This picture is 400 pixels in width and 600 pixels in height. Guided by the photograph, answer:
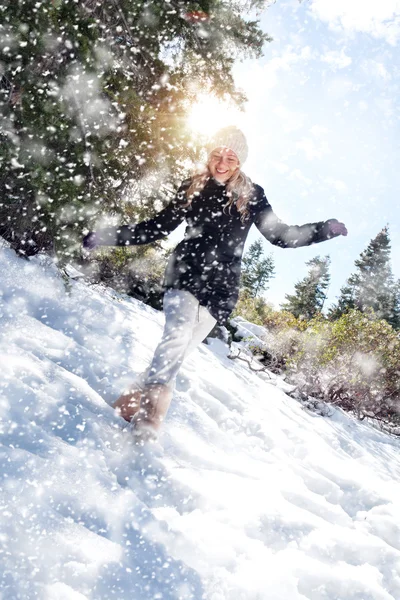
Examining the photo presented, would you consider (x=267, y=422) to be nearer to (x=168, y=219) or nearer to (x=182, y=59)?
(x=168, y=219)

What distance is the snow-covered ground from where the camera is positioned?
135cm

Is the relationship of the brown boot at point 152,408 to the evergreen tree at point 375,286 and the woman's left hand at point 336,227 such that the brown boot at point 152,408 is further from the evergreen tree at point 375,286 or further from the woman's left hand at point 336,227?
the evergreen tree at point 375,286

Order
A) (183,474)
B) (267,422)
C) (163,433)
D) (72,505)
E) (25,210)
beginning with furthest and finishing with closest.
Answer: (25,210) < (267,422) < (163,433) < (183,474) < (72,505)

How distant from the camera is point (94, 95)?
169 inches

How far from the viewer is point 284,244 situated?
111 inches

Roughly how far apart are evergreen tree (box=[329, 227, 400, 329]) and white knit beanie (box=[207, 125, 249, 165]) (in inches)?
1414

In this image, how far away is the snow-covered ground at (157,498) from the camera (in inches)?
53.2

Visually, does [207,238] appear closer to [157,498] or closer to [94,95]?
[157,498]

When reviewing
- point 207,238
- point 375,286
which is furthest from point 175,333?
point 375,286

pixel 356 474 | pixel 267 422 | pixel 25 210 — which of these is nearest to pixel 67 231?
pixel 25 210

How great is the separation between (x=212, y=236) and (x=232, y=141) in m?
0.71

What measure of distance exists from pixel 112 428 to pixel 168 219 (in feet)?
4.99

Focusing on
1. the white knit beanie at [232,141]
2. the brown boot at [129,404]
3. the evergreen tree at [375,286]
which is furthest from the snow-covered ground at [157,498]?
the evergreen tree at [375,286]

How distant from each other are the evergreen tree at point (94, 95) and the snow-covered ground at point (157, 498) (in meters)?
1.29
